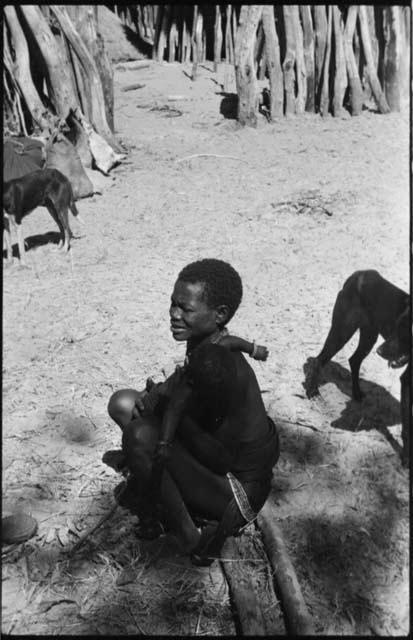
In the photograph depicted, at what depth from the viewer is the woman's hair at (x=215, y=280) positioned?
2.57 meters

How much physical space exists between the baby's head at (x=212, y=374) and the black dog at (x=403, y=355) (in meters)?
1.26

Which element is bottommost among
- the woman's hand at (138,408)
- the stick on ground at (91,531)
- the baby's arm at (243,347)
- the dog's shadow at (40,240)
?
the dog's shadow at (40,240)

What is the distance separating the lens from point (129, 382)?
4.12 metres

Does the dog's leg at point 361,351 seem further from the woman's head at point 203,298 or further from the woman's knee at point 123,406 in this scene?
the woman's knee at point 123,406

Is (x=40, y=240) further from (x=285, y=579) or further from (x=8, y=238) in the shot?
(x=285, y=579)

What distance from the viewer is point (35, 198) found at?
6.47 meters

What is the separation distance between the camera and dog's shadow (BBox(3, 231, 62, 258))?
275 inches

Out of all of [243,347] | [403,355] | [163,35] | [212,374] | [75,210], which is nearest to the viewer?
[212,374]

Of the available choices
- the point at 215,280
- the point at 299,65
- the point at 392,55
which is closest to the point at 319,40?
the point at 299,65

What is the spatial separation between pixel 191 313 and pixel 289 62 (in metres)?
8.84

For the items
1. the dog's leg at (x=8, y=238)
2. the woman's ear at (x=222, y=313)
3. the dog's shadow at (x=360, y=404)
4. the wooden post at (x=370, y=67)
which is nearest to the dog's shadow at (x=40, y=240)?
the dog's leg at (x=8, y=238)

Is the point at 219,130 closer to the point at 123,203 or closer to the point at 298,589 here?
the point at 123,203

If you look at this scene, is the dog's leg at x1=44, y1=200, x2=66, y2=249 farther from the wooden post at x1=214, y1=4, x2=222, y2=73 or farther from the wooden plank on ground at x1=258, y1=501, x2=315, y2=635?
the wooden post at x1=214, y1=4, x2=222, y2=73

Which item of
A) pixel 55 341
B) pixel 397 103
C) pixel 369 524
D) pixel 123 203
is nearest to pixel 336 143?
pixel 397 103
